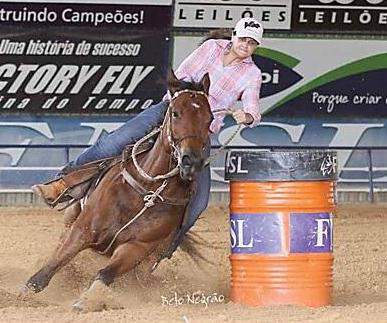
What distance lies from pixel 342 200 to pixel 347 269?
5.22 metres

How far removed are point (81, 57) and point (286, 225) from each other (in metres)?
7.33

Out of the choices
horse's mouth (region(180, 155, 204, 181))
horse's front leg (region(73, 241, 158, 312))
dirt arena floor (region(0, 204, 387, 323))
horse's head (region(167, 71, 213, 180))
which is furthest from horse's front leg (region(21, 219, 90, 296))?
horse's mouth (region(180, 155, 204, 181))

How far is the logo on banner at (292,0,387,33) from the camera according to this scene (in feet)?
49.6

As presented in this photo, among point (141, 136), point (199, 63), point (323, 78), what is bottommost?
point (141, 136)

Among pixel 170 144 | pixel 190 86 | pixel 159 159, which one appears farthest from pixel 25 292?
pixel 190 86

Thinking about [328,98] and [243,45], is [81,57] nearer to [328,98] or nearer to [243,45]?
[328,98]

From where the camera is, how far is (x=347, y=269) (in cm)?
1008

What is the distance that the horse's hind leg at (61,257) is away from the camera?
26.1ft

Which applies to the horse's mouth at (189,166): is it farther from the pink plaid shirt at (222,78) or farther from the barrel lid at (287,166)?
the pink plaid shirt at (222,78)

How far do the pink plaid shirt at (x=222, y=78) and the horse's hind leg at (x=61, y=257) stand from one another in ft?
3.47

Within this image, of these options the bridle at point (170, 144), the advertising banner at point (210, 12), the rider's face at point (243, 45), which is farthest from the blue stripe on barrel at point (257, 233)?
the advertising banner at point (210, 12)

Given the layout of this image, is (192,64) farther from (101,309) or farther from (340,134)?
(340,134)

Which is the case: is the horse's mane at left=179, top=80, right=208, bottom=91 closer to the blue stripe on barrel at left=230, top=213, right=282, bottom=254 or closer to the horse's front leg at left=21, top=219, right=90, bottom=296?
the blue stripe on barrel at left=230, top=213, right=282, bottom=254

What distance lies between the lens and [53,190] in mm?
8570
